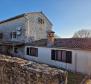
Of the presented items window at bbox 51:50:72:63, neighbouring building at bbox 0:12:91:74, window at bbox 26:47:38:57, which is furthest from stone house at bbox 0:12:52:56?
window at bbox 51:50:72:63

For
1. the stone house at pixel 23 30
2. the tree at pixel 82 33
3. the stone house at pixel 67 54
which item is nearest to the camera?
the stone house at pixel 67 54

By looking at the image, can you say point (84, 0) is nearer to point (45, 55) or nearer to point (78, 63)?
point (78, 63)

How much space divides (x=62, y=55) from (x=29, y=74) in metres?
12.8

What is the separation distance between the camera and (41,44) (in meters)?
20.1

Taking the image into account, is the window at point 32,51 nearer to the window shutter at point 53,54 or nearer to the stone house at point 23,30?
the stone house at point 23,30

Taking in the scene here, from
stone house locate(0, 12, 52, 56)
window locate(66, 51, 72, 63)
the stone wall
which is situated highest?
stone house locate(0, 12, 52, 56)

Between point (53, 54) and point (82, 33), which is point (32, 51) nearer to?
point (53, 54)

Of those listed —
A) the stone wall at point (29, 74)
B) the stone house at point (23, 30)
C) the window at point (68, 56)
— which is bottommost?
the window at point (68, 56)

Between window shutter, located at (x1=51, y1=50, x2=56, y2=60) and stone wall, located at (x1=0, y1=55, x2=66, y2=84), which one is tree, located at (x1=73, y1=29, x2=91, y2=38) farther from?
stone wall, located at (x1=0, y1=55, x2=66, y2=84)

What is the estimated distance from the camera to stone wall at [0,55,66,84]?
3.49 metres

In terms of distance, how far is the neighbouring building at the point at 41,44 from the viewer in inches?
578

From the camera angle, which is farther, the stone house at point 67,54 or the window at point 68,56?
the window at point 68,56

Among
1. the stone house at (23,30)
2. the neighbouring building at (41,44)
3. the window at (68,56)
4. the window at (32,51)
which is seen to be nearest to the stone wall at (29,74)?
the neighbouring building at (41,44)

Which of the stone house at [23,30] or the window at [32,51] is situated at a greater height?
the stone house at [23,30]
